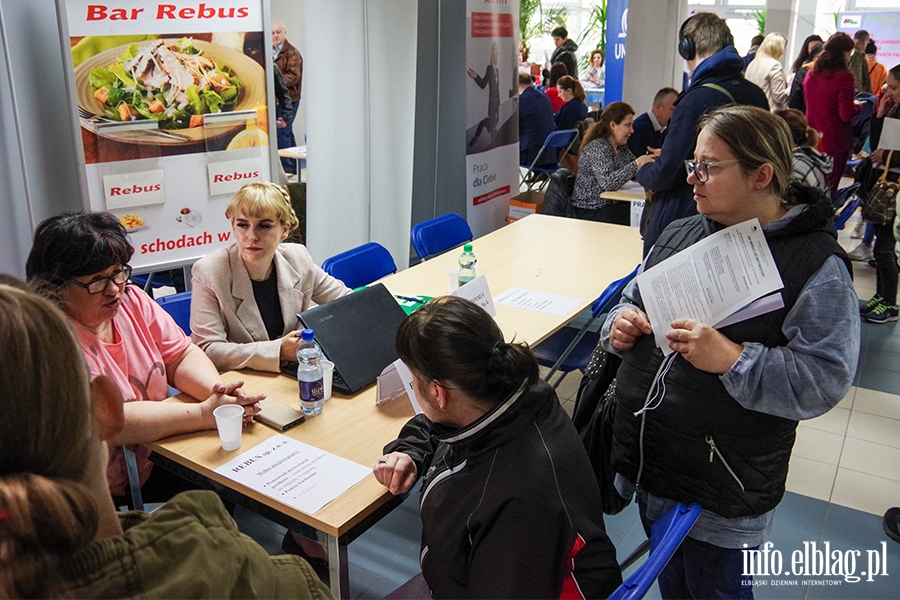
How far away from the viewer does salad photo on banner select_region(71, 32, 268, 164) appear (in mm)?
3086

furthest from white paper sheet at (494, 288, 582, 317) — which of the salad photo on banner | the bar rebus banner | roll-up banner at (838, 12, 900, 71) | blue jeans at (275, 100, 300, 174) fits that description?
roll-up banner at (838, 12, 900, 71)

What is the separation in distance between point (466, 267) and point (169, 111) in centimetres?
151

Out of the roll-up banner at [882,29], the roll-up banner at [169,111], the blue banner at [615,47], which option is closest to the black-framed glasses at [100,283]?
the roll-up banner at [169,111]

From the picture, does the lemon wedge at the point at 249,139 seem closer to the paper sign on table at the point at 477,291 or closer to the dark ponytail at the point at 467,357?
the paper sign on table at the point at 477,291

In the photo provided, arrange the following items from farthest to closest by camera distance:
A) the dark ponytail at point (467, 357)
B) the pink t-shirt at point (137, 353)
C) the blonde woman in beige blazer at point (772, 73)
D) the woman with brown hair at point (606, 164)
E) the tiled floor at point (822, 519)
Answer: the blonde woman in beige blazer at point (772, 73) → the woman with brown hair at point (606, 164) → the tiled floor at point (822, 519) → the pink t-shirt at point (137, 353) → the dark ponytail at point (467, 357)

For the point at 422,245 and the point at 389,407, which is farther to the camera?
the point at 422,245

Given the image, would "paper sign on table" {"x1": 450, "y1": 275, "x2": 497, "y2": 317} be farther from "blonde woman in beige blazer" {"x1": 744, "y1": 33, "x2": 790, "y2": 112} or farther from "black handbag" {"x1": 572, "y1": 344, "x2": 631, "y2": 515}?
"blonde woman in beige blazer" {"x1": 744, "y1": 33, "x2": 790, "y2": 112}

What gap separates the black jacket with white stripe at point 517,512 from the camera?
4.72ft

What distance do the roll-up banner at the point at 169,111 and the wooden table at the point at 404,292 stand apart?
1.05 m

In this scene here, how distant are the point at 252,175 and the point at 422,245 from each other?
0.94m

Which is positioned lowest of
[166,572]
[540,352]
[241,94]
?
[540,352]

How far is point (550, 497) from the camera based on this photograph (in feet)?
4.79

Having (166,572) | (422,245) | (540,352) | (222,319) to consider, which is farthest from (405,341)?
(422,245)

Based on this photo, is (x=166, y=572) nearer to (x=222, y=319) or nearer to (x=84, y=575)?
(x=84, y=575)
